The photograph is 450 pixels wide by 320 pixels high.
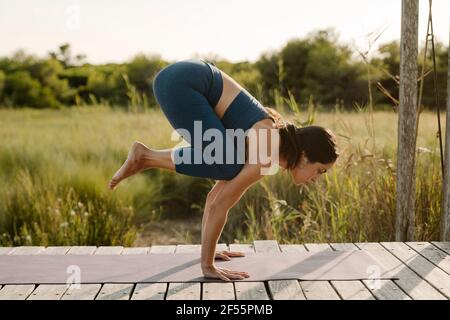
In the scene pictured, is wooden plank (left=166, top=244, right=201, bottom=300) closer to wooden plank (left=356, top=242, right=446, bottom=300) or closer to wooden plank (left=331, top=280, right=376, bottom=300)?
wooden plank (left=331, top=280, right=376, bottom=300)

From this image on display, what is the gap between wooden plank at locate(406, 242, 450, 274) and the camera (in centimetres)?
310

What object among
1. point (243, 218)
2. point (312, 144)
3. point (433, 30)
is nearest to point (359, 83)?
point (243, 218)

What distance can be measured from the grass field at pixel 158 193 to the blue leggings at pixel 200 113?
119 centimetres

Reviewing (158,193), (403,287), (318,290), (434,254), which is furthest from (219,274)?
(158,193)

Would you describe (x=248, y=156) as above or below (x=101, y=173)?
above

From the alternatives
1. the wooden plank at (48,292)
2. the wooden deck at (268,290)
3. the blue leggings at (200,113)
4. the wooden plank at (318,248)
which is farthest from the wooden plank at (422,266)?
the wooden plank at (48,292)

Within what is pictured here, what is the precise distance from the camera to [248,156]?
2822 mm

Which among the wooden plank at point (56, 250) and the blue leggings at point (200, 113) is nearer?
the blue leggings at point (200, 113)

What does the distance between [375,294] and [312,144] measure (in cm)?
70

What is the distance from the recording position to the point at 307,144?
2875 mm

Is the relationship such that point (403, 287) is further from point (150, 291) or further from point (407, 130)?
point (407, 130)

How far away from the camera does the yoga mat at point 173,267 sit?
2.84 m

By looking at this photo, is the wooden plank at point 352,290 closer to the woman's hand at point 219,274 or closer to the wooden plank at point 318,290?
the wooden plank at point 318,290

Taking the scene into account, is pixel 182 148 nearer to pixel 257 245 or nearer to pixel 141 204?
pixel 257 245
